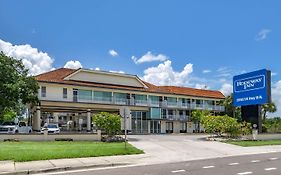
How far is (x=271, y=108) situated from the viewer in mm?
66625

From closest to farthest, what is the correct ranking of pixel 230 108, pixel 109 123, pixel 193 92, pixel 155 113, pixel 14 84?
1. pixel 109 123
2. pixel 14 84
3. pixel 155 113
4. pixel 230 108
5. pixel 193 92

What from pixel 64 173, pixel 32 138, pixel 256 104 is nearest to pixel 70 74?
pixel 32 138

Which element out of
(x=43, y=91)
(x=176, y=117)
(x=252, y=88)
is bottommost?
(x=176, y=117)

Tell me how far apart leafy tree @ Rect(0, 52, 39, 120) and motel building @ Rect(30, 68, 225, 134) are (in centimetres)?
774

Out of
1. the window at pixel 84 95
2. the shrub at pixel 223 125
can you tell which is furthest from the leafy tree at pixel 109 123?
the window at pixel 84 95

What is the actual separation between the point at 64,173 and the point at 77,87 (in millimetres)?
37630

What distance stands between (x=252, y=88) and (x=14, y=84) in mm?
23539

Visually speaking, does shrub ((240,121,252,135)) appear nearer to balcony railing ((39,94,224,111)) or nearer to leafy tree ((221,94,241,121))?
balcony railing ((39,94,224,111))

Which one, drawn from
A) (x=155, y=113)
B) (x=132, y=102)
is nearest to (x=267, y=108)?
(x=155, y=113)

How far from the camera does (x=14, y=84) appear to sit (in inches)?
1476

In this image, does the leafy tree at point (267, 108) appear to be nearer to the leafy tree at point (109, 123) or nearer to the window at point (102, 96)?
the window at point (102, 96)

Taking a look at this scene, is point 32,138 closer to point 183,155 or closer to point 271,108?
point 183,155

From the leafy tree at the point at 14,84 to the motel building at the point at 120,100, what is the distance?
25.4ft

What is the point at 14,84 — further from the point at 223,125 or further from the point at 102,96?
the point at 223,125
